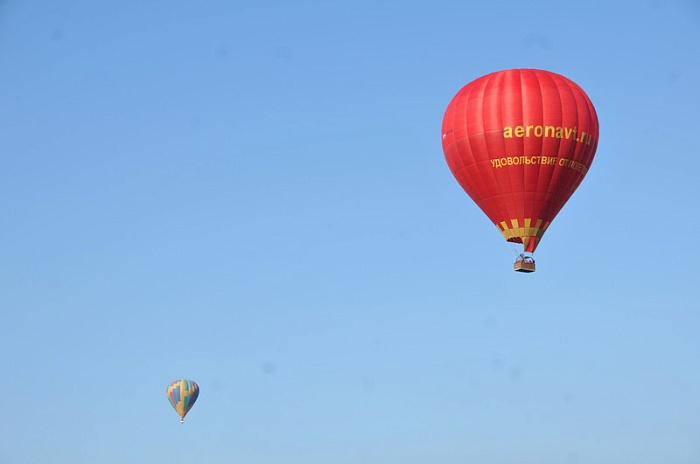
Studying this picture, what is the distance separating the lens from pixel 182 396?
110 meters

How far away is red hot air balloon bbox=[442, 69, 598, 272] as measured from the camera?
72000 millimetres

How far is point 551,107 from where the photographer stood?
237ft

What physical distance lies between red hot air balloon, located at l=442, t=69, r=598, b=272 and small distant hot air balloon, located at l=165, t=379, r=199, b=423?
140ft

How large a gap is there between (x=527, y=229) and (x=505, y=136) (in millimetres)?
4902

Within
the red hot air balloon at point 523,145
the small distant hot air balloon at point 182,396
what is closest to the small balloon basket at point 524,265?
the red hot air balloon at point 523,145

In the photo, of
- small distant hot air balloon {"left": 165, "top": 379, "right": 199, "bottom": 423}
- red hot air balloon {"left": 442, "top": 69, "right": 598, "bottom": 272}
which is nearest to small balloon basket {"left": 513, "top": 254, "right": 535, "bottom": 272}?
red hot air balloon {"left": 442, "top": 69, "right": 598, "bottom": 272}

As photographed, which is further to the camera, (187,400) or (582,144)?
(187,400)

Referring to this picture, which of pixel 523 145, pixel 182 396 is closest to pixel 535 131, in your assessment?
pixel 523 145

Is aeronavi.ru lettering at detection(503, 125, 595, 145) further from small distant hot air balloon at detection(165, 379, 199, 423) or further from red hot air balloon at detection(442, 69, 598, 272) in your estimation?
small distant hot air balloon at detection(165, 379, 199, 423)

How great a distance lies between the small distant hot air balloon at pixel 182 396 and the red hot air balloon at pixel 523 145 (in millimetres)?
42768

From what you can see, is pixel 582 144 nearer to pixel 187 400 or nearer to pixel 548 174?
pixel 548 174

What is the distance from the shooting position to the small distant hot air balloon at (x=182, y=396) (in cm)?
10938

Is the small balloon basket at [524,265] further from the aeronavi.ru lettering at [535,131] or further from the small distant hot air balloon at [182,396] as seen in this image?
the small distant hot air balloon at [182,396]

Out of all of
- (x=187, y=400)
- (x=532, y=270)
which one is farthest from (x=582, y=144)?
(x=187, y=400)
